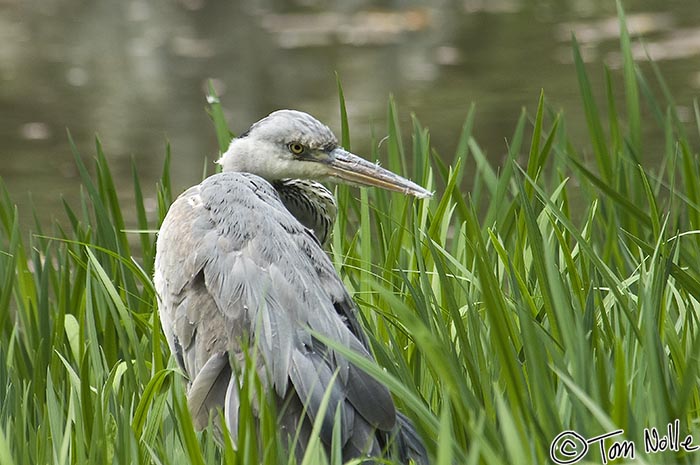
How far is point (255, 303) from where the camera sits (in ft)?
8.00

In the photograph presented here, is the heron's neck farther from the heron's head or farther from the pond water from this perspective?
the pond water

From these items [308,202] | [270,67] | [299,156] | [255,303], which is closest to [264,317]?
[255,303]

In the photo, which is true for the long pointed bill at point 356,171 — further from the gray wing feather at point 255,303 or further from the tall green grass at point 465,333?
the gray wing feather at point 255,303

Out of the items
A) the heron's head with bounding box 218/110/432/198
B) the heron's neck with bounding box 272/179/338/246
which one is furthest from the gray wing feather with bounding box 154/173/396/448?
the heron's neck with bounding box 272/179/338/246

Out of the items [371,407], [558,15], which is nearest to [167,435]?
[371,407]

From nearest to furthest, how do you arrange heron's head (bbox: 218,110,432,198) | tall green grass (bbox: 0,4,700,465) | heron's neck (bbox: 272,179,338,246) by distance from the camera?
1. tall green grass (bbox: 0,4,700,465)
2. heron's head (bbox: 218,110,432,198)
3. heron's neck (bbox: 272,179,338,246)

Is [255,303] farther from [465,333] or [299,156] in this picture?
→ [299,156]

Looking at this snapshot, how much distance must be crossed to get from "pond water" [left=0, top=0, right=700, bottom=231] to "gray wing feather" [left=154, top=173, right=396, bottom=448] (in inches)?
133

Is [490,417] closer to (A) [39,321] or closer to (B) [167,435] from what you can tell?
(B) [167,435]

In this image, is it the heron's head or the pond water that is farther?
the pond water

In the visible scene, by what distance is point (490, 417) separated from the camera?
2.14m

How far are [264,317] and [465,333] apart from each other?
0.42 meters

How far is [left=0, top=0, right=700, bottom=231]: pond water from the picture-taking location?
7.06 m

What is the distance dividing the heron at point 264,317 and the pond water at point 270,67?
3370 millimetres
